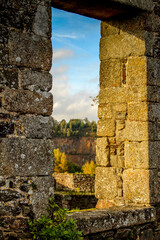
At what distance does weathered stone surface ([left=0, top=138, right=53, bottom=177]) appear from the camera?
356 centimetres

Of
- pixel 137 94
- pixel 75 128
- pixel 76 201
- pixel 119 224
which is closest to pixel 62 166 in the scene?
pixel 75 128

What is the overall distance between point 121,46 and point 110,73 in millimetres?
410

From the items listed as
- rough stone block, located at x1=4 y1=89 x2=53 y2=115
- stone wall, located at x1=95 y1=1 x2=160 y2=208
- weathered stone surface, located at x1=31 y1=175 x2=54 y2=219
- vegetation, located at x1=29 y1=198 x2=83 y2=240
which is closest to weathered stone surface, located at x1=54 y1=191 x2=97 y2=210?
stone wall, located at x1=95 y1=1 x2=160 y2=208

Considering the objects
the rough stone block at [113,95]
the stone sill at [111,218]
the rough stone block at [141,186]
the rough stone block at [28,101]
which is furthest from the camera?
the rough stone block at [113,95]

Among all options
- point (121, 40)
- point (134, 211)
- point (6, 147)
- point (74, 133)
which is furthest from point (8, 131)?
point (74, 133)

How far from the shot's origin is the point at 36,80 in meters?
3.82

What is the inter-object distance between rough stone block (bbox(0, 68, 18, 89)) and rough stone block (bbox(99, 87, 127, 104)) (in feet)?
6.30

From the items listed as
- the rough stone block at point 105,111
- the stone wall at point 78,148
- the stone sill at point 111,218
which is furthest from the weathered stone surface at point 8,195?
the stone wall at point 78,148

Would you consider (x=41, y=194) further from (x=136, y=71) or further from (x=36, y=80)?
(x=136, y=71)

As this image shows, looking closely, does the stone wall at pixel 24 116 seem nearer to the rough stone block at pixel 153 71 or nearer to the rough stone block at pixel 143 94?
the rough stone block at pixel 143 94

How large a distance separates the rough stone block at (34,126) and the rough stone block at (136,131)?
1.52 m

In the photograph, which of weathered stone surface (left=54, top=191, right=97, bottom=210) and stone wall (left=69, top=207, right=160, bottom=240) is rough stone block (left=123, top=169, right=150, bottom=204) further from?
weathered stone surface (left=54, top=191, right=97, bottom=210)

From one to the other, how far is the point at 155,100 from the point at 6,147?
2368mm

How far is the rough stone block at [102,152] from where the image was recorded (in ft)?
17.1
